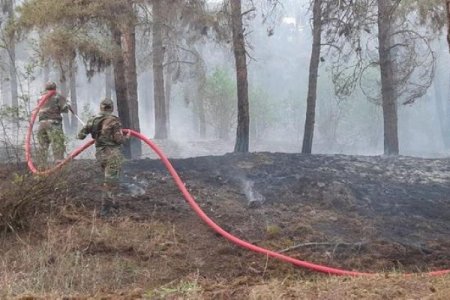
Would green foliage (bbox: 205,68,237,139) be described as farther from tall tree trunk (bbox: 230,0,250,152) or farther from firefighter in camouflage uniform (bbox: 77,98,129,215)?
firefighter in camouflage uniform (bbox: 77,98,129,215)

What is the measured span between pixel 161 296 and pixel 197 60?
45.6ft

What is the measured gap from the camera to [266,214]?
8344 mm

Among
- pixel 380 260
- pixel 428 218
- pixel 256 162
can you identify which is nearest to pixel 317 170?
pixel 256 162

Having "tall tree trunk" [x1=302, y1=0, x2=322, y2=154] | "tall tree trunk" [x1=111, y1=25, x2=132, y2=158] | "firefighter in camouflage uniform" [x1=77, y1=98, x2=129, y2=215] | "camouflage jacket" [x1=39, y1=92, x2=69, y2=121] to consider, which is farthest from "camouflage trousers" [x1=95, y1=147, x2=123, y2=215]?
"tall tree trunk" [x1=302, y1=0, x2=322, y2=154]

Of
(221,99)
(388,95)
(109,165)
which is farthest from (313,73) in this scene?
(221,99)

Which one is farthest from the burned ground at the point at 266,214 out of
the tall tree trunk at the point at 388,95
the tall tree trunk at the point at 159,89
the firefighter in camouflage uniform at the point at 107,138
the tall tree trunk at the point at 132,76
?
the tall tree trunk at the point at 159,89

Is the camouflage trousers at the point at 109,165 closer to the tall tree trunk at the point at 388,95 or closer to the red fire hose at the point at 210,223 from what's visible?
the red fire hose at the point at 210,223

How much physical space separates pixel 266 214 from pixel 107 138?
2.67 meters

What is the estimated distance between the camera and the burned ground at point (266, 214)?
662 cm

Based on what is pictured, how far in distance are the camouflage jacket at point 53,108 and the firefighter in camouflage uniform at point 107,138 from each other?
7.83 feet

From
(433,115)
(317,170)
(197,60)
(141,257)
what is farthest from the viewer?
(433,115)

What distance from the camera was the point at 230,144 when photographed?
2827 centimetres

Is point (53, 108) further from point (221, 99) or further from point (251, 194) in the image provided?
point (221, 99)

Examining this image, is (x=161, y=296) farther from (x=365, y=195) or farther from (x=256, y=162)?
(x=256, y=162)
